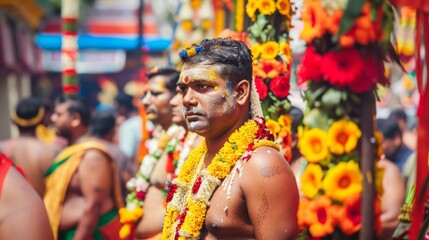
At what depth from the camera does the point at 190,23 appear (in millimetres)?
10766

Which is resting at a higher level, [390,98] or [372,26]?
[372,26]

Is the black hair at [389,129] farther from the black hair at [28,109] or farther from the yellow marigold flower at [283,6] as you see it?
the black hair at [28,109]

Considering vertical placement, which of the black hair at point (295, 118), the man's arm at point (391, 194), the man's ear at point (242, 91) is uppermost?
the man's ear at point (242, 91)

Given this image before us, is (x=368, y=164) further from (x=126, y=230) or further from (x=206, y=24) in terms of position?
(x=206, y=24)

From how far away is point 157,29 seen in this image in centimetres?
3394

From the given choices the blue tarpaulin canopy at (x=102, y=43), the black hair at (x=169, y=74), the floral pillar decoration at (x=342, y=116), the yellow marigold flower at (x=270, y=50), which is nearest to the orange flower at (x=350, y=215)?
the floral pillar decoration at (x=342, y=116)

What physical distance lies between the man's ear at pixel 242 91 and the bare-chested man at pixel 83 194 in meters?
3.62

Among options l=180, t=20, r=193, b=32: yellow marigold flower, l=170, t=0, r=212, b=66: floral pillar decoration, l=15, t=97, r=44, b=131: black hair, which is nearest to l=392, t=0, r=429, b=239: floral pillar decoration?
l=15, t=97, r=44, b=131: black hair

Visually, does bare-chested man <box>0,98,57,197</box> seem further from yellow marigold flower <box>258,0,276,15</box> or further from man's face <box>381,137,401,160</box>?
man's face <box>381,137,401,160</box>

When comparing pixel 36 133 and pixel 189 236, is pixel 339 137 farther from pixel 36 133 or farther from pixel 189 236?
pixel 36 133

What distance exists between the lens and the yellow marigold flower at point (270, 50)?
5.91 meters

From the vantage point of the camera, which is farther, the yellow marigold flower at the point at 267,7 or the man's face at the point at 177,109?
the man's face at the point at 177,109

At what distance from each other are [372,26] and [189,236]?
51.8 inches

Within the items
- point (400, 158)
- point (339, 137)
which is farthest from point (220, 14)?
point (339, 137)
